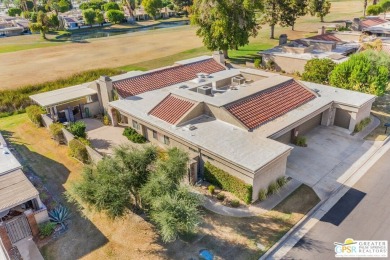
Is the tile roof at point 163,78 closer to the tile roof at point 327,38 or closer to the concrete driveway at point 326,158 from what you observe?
the concrete driveway at point 326,158

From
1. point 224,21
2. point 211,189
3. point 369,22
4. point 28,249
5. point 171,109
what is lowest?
point 28,249

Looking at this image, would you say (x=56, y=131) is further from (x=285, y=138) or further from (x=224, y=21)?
(x=224, y=21)

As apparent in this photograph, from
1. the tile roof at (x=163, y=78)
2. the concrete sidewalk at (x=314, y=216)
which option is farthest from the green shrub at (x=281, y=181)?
the tile roof at (x=163, y=78)

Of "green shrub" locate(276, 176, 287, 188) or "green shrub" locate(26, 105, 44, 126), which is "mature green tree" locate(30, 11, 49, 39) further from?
"green shrub" locate(276, 176, 287, 188)

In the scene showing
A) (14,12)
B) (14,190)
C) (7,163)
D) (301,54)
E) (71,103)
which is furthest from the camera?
(14,12)

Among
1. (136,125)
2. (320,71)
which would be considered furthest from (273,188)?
(320,71)

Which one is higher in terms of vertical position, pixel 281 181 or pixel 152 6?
pixel 152 6

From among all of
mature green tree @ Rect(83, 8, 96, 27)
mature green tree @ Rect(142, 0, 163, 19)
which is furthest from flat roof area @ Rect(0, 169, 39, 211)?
mature green tree @ Rect(142, 0, 163, 19)
